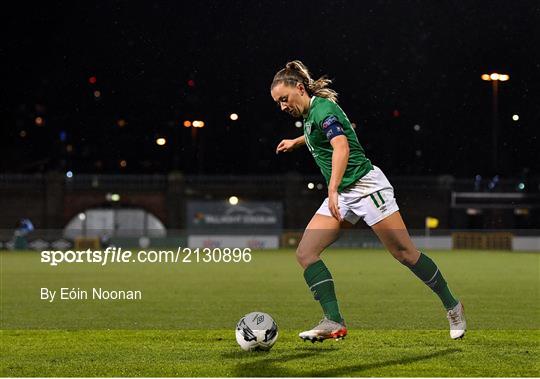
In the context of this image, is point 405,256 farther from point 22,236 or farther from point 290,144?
point 22,236

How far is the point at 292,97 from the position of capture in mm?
7930

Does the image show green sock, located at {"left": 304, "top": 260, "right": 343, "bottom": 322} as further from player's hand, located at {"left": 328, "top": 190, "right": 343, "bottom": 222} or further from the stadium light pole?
the stadium light pole

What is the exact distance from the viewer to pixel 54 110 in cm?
6000

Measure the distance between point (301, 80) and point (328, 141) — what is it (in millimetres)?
606

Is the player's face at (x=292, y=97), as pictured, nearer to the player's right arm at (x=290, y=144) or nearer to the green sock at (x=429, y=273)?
the player's right arm at (x=290, y=144)

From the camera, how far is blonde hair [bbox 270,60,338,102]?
26.1ft

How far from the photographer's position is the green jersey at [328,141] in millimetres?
7801

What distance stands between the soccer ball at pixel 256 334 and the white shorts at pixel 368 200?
1.17 meters

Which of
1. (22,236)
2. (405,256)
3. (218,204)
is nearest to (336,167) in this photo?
(405,256)

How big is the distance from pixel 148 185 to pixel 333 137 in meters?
47.3

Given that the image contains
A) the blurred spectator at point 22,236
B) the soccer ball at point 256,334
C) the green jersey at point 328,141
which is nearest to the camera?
the green jersey at point 328,141

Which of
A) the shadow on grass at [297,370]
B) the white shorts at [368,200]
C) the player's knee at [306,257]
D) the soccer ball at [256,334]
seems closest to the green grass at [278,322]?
the shadow on grass at [297,370]

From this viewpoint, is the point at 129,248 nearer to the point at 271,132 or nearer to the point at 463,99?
the point at 271,132

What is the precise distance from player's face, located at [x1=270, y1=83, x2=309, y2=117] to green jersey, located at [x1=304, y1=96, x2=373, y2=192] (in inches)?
3.6
